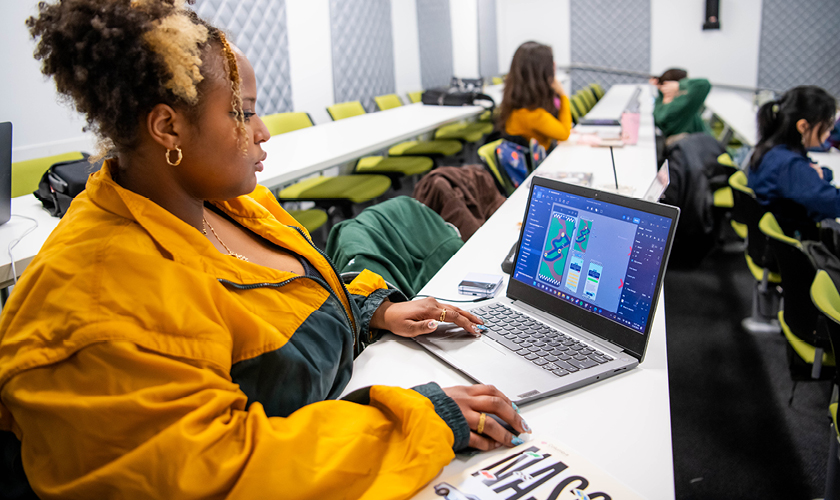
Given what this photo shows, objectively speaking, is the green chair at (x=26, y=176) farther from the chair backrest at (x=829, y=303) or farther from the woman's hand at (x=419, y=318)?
the chair backrest at (x=829, y=303)

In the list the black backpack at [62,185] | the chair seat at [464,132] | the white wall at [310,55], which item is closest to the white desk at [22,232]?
the black backpack at [62,185]

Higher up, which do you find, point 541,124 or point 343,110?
point 343,110

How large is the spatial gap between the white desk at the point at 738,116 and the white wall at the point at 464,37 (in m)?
3.08

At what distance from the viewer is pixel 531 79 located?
11.8ft

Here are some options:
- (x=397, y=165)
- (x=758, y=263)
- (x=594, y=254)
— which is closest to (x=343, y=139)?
(x=397, y=165)

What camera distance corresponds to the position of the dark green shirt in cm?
432

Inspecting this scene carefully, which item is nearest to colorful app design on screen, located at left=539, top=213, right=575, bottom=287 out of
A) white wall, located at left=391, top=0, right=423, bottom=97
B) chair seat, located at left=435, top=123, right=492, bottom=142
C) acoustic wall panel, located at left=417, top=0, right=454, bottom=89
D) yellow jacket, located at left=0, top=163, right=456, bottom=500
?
yellow jacket, located at left=0, top=163, right=456, bottom=500

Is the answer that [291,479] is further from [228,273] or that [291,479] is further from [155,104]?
[155,104]

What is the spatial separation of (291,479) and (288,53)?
189 inches

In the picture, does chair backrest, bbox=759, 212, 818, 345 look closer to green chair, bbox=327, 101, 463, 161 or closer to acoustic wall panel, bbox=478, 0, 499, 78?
green chair, bbox=327, 101, 463, 161

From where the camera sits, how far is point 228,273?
762 millimetres

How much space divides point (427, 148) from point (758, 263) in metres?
2.70

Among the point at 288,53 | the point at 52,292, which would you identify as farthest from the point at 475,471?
the point at 288,53

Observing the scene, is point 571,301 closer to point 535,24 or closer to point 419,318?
point 419,318
